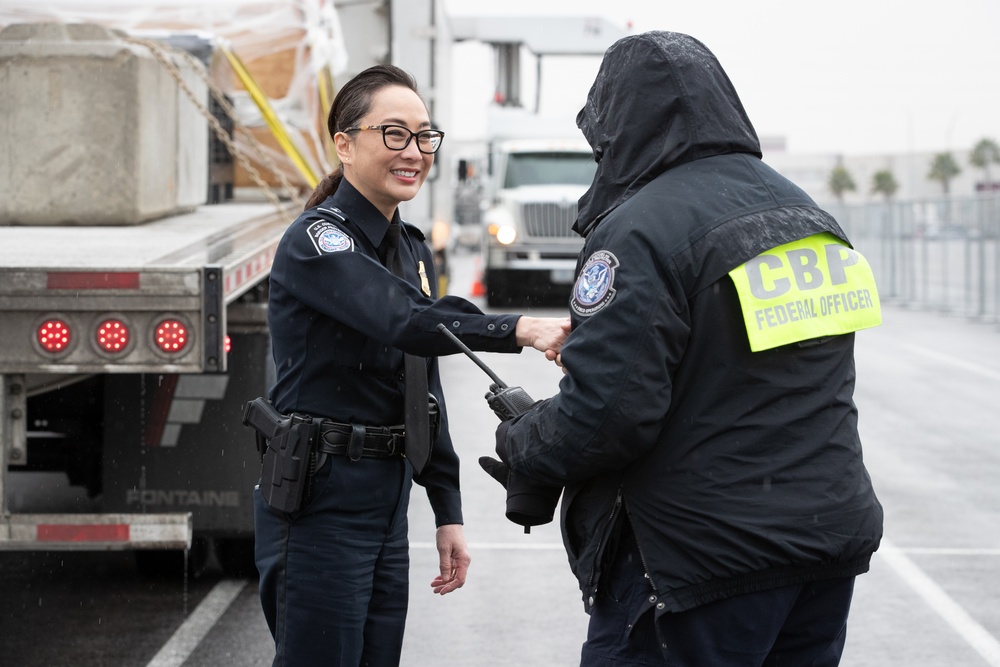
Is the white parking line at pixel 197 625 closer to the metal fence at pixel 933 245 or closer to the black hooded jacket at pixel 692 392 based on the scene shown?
the black hooded jacket at pixel 692 392

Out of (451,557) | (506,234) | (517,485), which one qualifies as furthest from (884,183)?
(517,485)

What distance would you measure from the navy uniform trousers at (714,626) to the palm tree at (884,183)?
135m

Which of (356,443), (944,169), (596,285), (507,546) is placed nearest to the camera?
(596,285)

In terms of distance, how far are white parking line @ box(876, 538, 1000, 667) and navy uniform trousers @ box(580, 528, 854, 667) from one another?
2.99m

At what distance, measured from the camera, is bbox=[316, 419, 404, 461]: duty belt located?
321 centimetres

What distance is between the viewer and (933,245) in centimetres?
2430

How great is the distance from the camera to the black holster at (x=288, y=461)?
3160mm

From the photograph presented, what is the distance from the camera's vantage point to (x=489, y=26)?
67.8 ft

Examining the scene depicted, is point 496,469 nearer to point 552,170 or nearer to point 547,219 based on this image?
point 547,219

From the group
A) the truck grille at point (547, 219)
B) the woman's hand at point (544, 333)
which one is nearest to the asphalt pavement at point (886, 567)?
the woman's hand at point (544, 333)

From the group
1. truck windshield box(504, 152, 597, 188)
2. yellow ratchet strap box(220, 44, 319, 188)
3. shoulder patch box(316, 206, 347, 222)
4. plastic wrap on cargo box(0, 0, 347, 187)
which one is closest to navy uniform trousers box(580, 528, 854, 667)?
shoulder patch box(316, 206, 347, 222)

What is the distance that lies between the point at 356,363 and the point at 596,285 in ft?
2.73

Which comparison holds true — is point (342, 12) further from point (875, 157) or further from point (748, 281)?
point (875, 157)

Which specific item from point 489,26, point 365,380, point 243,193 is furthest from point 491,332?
point 489,26
